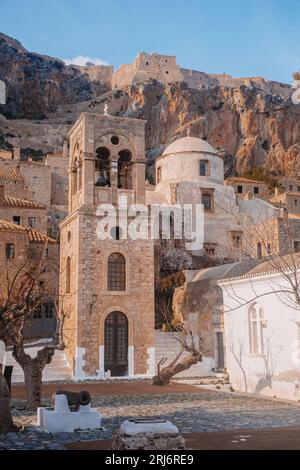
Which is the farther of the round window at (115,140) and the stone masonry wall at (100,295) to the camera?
the round window at (115,140)

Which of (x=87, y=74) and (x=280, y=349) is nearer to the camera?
(x=280, y=349)

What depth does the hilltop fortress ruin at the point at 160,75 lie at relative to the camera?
3578 inches

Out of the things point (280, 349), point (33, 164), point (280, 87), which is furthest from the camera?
point (280, 87)

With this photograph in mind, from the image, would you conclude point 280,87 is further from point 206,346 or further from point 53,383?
point 53,383

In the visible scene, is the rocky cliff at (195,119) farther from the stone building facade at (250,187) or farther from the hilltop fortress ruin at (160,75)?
the hilltop fortress ruin at (160,75)

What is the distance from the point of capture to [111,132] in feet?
79.5

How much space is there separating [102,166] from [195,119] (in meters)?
46.1

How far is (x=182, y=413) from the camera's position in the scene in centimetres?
1287

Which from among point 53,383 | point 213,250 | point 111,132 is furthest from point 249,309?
point 213,250

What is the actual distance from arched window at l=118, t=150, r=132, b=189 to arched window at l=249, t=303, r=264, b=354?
925 centimetres

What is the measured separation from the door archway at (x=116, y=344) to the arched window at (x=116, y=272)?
1.17m

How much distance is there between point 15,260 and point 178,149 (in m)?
15.4

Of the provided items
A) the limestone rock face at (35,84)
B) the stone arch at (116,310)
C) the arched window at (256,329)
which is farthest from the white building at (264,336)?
the limestone rock face at (35,84)

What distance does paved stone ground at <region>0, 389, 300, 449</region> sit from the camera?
9.80 m
